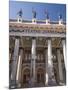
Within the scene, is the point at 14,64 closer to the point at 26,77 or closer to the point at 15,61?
the point at 15,61

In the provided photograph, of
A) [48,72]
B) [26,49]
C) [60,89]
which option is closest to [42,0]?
[26,49]

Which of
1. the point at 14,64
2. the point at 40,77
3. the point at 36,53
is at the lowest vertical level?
the point at 40,77

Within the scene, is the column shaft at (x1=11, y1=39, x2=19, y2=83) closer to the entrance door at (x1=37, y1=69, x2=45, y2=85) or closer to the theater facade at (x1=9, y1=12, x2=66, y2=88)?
the theater facade at (x1=9, y1=12, x2=66, y2=88)

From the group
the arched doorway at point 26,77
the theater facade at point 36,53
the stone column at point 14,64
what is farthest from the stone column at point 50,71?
→ the stone column at point 14,64

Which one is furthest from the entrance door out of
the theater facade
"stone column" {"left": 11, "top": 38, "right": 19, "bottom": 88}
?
"stone column" {"left": 11, "top": 38, "right": 19, "bottom": 88}

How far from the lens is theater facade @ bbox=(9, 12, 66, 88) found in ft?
6.75

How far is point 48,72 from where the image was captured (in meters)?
2.12

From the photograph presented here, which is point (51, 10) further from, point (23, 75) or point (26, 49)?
point (23, 75)

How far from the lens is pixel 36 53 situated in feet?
6.89

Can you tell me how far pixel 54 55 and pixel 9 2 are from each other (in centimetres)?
72

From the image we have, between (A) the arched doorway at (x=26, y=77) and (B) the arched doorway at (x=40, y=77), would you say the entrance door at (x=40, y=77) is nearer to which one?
(B) the arched doorway at (x=40, y=77)

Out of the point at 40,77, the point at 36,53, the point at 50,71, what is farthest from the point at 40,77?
the point at 36,53

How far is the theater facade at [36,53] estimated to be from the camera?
2.06 metres

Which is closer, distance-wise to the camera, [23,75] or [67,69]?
[23,75]
